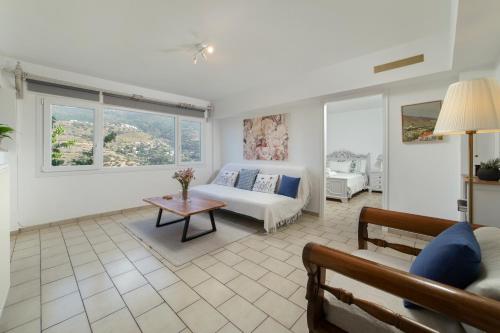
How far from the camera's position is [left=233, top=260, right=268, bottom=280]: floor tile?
6.52 ft

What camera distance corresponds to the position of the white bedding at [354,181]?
16.2 feet

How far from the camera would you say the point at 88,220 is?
3.52 m

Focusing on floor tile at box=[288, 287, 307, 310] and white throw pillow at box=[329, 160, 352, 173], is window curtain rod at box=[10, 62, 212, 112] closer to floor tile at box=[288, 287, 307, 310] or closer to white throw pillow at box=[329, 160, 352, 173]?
floor tile at box=[288, 287, 307, 310]

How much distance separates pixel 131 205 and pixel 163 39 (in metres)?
3.05

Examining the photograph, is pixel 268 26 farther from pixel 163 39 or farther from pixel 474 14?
pixel 474 14

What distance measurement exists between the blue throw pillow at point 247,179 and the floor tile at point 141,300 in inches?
99.5

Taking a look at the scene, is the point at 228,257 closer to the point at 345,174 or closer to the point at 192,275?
the point at 192,275

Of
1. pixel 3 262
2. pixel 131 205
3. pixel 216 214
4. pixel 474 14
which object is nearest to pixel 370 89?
pixel 474 14

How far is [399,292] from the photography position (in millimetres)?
785

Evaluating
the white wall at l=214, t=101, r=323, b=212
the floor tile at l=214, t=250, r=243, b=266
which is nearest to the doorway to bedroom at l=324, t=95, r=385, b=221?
Result: the white wall at l=214, t=101, r=323, b=212

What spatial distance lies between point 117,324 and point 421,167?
3561mm

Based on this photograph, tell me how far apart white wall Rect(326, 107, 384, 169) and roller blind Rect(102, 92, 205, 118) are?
14.1 feet

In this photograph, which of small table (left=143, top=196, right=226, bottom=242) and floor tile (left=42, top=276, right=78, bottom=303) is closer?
floor tile (left=42, top=276, right=78, bottom=303)

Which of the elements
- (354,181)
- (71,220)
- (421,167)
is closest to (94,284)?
(71,220)
